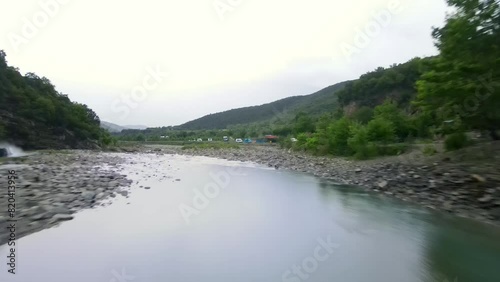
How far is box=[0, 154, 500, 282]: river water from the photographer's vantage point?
7117 millimetres

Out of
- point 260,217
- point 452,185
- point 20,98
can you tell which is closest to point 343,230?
point 260,217

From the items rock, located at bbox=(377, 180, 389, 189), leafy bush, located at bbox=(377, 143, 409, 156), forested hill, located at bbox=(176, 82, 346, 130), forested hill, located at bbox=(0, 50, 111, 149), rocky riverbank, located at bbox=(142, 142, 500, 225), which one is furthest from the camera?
forested hill, located at bbox=(176, 82, 346, 130)

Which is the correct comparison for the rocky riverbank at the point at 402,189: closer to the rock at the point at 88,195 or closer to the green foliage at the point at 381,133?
the rock at the point at 88,195

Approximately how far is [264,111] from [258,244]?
130m

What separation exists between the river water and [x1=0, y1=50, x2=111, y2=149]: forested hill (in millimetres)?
40902

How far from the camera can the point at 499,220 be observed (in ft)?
36.1

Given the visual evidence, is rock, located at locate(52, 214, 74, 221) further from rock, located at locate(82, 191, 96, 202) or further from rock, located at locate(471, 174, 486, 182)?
rock, located at locate(471, 174, 486, 182)

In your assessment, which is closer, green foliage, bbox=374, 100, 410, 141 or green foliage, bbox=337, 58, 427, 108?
green foliage, bbox=374, 100, 410, 141

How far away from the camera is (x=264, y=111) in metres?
138

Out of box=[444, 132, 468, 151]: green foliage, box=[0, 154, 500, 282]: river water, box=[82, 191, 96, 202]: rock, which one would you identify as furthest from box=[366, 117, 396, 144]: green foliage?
box=[82, 191, 96, 202]: rock

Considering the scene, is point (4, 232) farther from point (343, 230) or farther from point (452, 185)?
point (452, 185)

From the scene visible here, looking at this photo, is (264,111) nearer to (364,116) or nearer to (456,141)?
(364,116)

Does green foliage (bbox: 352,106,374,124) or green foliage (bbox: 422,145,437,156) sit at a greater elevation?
green foliage (bbox: 352,106,374,124)

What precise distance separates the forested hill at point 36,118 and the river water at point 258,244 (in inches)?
1610
